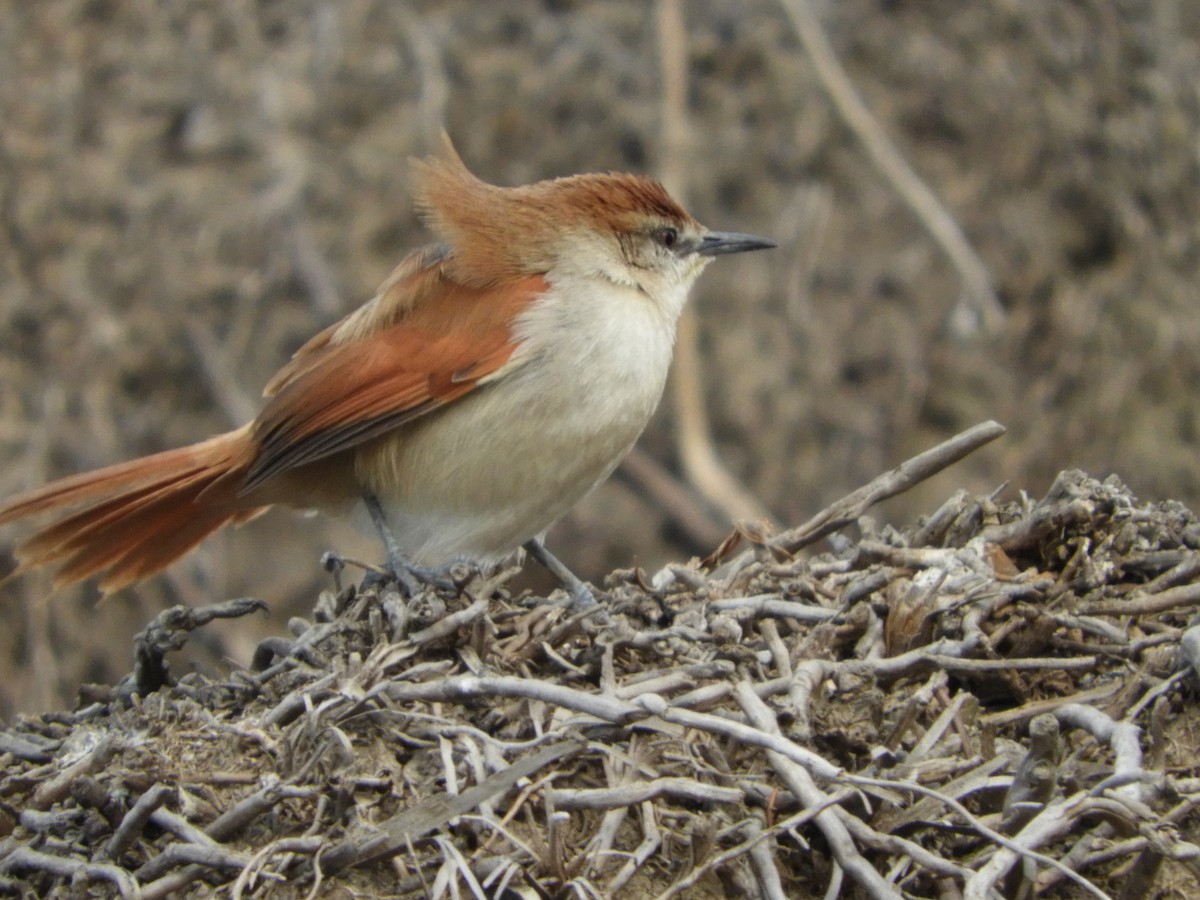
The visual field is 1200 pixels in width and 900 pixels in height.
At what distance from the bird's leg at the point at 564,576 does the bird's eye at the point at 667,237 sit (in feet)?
3.05

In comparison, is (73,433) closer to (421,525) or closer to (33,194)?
(33,194)

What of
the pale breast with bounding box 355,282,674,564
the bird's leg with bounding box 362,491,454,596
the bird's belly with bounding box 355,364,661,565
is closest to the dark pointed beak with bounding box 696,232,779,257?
the pale breast with bounding box 355,282,674,564

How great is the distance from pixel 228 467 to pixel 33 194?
3018mm

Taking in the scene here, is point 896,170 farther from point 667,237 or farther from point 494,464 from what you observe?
point 494,464

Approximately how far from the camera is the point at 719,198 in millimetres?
7215

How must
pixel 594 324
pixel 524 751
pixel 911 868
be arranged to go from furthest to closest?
1. pixel 594 324
2. pixel 524 751
3. pixel 911 868

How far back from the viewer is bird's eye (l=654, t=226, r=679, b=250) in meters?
4.62

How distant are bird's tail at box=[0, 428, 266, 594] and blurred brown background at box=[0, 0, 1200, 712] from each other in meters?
2.30

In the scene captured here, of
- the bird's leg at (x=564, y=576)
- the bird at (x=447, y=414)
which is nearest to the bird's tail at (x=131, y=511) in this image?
the bird at (x=447, y=414)

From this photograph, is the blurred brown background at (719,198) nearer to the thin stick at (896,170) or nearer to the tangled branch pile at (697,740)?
the thin stick at (896,170)

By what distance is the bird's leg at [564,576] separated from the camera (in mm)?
3291

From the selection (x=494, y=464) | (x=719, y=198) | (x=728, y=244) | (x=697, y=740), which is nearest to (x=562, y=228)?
(x=728, y=244)

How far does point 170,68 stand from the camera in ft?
22.9

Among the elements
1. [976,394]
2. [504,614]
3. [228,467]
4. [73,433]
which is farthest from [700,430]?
[504,614]
